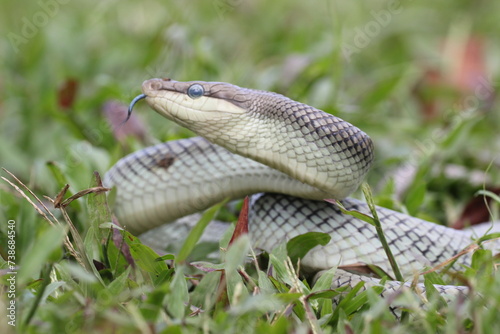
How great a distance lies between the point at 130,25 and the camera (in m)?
6.25

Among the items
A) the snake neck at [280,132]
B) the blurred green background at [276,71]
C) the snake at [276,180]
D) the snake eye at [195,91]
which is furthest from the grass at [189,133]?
the snake eye at [195,91]

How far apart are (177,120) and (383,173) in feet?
6.03

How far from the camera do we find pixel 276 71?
189 inches

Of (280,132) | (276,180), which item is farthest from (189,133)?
(280,132)

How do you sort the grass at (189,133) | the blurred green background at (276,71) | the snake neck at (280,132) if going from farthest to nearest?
1. the blurred green background at (276,71)
2. the snake neck at (280,132)
3. the grass at (189,133)

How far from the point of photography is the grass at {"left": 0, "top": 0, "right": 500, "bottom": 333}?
1731mm

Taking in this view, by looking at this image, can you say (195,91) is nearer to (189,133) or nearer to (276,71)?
(189,133)

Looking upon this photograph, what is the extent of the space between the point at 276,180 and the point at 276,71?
2.34 m

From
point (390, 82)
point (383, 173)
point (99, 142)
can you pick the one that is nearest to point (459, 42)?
point (390, 82)

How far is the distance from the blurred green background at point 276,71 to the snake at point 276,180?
38cm

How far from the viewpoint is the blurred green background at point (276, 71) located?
377cm

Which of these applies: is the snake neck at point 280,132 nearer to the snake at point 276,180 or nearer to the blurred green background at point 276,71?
the snake at point 276,180

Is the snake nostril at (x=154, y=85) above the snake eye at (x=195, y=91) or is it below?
above

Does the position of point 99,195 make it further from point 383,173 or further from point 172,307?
point 383,173
